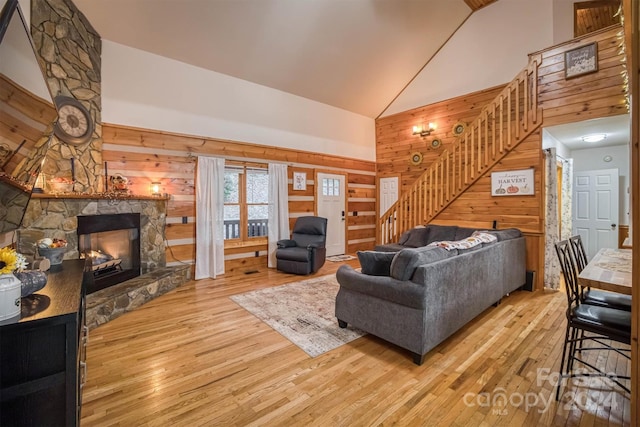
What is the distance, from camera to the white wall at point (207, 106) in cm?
423

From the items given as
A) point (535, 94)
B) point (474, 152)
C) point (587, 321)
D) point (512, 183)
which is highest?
point (535, 94)

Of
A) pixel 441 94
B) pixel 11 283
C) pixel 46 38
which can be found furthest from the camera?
pixel 441 94

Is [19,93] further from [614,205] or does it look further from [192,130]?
[614,205]

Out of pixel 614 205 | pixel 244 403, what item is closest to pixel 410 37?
pixel 614 205

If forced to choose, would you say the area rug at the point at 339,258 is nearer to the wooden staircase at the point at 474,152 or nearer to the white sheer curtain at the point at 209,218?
the wooden staircase at the point at 474,152

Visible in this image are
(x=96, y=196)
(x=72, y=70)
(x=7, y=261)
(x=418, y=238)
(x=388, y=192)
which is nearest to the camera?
(x=7, y=261)

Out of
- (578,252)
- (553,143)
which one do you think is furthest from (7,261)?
(553,143)

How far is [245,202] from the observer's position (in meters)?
5.62

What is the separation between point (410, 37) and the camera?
5.82m

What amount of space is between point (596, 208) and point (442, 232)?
Answer: 123 inches

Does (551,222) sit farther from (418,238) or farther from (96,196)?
(96,196)

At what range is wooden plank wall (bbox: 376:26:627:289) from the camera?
379 centimetres

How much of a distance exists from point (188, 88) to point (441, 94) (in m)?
5.18

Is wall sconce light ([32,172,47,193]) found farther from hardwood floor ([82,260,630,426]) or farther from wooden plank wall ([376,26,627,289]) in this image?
wooden plank wall ([376,26,627,289])
